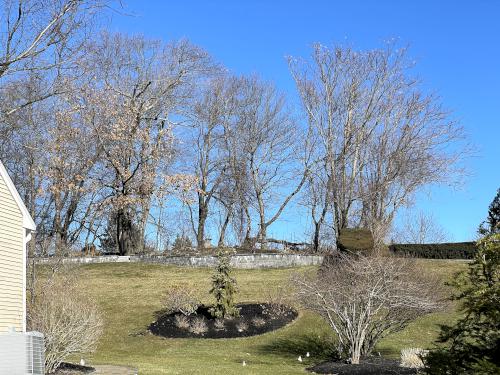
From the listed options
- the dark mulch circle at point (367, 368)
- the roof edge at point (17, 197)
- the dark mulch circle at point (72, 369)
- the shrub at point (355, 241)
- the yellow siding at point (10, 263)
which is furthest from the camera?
the shrub at point (355, 241)

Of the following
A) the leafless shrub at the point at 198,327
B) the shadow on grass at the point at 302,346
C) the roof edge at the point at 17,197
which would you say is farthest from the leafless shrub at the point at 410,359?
the roof edge at the point at 17,197

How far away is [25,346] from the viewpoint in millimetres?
12469

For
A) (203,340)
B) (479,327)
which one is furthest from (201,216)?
(479,327)

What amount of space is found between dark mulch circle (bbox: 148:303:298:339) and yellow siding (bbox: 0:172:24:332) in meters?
6.18

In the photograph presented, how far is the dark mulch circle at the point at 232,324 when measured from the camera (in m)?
20.4

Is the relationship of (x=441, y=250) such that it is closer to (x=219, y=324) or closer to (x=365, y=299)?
(x=219, y=324)

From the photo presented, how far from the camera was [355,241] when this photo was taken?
23688mm

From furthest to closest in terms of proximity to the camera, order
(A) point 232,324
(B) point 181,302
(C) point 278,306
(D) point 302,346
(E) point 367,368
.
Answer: (B) point 181,302
(C) point 278,306
(A) point 232,324
(D) point 302,346
(E) point 367,368

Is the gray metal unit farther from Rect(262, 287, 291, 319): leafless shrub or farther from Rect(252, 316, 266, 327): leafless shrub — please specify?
Rect(262, 287, 291, 319): leafless shrub

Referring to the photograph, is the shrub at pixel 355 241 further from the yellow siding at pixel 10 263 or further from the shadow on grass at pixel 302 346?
the yellow siding at pixel 10 263

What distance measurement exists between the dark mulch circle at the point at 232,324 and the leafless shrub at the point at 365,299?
16.1 feet

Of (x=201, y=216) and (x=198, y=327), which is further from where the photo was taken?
(x=201, y=216)

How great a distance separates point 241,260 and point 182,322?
11270mm

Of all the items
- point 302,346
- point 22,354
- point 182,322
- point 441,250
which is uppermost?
point 441,250
